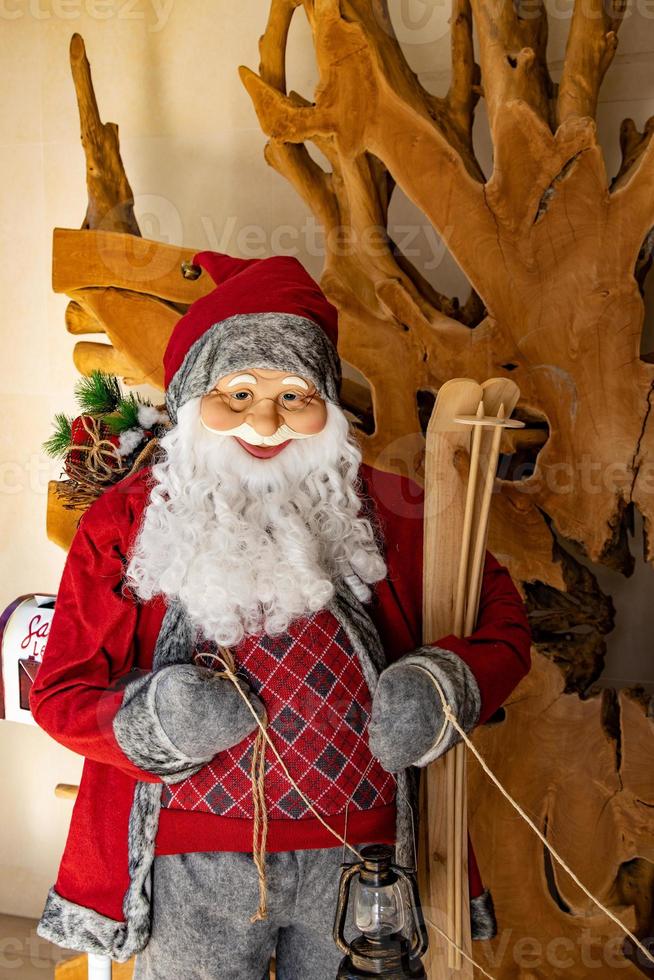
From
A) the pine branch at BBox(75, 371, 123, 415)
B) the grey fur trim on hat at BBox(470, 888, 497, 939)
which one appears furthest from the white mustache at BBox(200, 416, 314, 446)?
the grey fur trim on hat at BBox(470, 888, 497, 939)

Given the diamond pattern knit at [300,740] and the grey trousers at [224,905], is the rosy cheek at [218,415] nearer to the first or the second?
the diamond pattern knit at [300,740]

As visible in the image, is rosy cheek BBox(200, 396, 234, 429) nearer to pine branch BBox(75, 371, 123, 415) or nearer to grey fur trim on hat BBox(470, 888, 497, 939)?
pine branch BBox(75, 371, 123, 415)

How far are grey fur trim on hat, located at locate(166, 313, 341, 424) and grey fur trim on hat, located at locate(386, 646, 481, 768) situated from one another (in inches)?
12.9

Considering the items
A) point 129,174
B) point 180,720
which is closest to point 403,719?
Result: point 180,720

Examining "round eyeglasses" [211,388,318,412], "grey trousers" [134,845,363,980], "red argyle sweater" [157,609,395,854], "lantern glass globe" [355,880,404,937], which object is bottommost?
"grey trousers" [134,845,363,980]

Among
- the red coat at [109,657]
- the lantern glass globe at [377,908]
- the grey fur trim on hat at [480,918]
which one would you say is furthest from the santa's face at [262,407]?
the grey fur trim on hat at [480,918]

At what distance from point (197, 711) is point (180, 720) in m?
0.02

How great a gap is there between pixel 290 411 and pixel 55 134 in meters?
1.18

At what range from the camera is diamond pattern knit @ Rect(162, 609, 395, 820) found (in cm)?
112

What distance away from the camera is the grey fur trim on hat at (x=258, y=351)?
1145 mm

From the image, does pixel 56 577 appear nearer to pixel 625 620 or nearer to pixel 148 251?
pixel 148 251

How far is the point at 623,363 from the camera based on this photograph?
4.93 ft

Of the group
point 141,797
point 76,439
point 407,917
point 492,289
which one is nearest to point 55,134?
point 76,439

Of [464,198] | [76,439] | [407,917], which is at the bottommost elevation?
[407,917]
